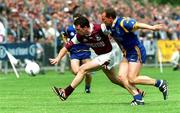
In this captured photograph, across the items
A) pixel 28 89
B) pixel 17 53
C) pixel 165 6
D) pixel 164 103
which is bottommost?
pixel 165 6

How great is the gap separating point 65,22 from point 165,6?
15.0 metres

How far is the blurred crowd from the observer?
125ft

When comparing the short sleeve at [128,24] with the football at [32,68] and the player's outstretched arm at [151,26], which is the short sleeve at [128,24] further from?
the football at [32,68]

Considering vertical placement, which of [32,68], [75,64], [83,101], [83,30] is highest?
[83,30]

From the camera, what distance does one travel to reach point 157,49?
4491 centimetres

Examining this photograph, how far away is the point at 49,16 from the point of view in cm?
4112

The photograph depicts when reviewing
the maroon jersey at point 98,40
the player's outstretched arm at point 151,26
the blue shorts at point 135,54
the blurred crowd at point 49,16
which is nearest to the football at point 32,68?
the blurred crowd at point 49,16

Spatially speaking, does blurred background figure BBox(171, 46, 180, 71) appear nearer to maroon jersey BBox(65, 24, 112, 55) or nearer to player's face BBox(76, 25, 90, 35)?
maroon jersey BBox(65, 24, 112, 55)

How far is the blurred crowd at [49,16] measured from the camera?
3825 cm

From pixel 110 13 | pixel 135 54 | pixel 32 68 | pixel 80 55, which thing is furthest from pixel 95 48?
pixel 32 68

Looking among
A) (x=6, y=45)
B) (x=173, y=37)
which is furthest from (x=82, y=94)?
(x=173, y=37)

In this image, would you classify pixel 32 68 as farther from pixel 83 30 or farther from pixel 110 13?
pixel 110 13

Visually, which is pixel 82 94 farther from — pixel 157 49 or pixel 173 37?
pixel 173 37

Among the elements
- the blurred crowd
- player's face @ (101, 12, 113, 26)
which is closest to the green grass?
player's face @ (101, 12, 113, 26)
